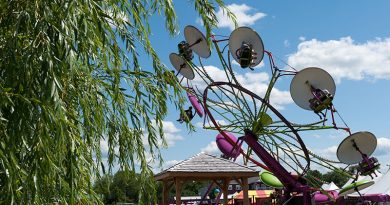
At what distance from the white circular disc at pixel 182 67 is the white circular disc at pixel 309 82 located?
1959mm

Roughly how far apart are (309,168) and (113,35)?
3211 mm

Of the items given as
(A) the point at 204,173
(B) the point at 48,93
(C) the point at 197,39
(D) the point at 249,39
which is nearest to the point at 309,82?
(D) the point at 249,39

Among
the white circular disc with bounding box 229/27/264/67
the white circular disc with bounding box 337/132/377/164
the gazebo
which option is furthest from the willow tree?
the gazebo

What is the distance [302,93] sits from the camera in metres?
5.09

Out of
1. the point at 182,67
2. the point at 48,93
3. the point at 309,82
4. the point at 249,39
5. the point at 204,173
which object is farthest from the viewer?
the point at 204,173

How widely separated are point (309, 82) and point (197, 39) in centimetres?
168

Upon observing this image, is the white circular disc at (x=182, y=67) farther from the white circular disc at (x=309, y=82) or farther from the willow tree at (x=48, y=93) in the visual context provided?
the willow tree at (x=48, y=93)

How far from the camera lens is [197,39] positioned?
605 centimetres

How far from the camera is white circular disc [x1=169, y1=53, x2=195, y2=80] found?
22.0ft

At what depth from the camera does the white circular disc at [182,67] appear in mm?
6695

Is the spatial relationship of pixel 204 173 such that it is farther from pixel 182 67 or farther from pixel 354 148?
pixel 354 148

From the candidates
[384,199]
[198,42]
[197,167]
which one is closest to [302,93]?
[198,42]

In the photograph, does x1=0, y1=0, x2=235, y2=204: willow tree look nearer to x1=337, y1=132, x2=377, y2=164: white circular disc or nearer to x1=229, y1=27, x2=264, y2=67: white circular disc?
x1=229, y1=27, x2=264, y2=67: white circular disc

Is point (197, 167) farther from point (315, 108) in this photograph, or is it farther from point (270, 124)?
point (315, 108)
